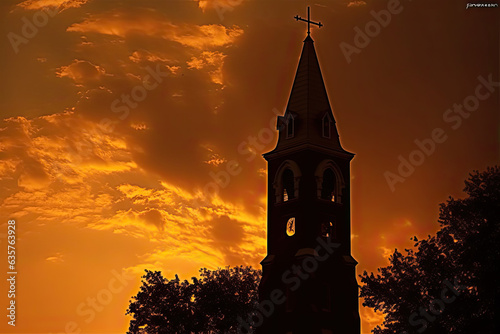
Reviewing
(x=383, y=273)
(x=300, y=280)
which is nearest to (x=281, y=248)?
(x=300, y=280)

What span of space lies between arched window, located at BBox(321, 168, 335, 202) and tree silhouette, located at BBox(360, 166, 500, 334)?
7.47 m

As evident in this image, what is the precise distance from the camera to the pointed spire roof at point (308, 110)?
8012 centimetres

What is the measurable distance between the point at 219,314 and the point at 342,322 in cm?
1753

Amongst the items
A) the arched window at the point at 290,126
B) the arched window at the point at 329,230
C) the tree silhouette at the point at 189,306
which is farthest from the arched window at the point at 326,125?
the tree silhouette at the point at 189,306

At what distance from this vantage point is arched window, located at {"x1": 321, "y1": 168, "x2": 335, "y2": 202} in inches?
3162

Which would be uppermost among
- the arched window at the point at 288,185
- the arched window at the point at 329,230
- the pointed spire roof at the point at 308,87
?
the pointed spire roof at the point at 308,87

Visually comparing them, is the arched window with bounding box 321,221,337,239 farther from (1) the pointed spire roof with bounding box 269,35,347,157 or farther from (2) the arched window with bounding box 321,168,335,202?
(1) the pointed spire roof with bounding box 269,35,347,157

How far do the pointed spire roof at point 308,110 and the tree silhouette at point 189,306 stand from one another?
17193mm

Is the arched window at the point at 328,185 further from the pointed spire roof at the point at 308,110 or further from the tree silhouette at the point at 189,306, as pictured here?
the tree silhouette at the point at 189,306

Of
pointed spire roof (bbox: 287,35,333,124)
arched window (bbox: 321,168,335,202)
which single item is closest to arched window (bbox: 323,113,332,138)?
pointed spire roof (bbox: 287,35,333,124)

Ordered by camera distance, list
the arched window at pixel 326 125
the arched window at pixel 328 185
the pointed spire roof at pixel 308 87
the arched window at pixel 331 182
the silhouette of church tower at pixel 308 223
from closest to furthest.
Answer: the silhouette of church tower at pixel 308 223 < the arched window at pixel 331 182 < the arched window at pixel 328 185 < the arched window at pixel 326 125 < the pointed spire roof at pixel 308 87

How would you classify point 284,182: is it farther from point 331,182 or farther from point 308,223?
point 308,223

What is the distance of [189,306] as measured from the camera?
9325 centimetres

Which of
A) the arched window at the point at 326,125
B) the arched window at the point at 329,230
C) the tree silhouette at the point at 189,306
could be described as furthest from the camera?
the tree silhouette at the point at 189,306
